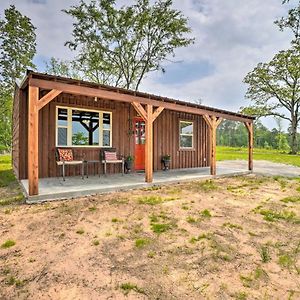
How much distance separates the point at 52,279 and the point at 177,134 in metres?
8.21

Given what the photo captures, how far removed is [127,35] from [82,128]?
12566 mm

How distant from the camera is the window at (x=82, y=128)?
7.00 meters

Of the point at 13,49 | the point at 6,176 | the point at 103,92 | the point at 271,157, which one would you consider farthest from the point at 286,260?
the point at 13,49

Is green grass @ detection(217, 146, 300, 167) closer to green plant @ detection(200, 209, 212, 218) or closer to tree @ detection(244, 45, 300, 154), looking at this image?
tree @ detection(244, 45, 300, 154)

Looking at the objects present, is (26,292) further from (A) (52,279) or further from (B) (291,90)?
(B) (291,90)

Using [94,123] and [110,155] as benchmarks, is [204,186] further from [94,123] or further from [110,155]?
[94,123]

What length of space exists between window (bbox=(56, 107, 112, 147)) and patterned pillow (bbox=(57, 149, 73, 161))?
10.6 inches

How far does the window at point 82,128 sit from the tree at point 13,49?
1056 centimetres

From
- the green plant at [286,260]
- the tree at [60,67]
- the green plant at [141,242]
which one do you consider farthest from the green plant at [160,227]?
the tree at [60,67]

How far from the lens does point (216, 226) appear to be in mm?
3443

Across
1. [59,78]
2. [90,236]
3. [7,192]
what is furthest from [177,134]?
[90,236]

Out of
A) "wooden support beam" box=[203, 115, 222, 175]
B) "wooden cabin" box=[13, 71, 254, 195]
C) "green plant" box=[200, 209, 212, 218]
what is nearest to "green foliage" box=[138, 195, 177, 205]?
"green plant" box=[200, 209, 212, 218]

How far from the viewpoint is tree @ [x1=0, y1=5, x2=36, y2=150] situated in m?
15.0

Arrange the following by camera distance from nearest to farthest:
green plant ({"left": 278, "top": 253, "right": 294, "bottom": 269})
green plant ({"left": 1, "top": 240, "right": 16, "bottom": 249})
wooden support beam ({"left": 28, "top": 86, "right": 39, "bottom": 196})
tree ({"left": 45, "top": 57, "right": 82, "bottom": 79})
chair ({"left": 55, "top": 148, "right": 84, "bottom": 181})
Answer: green plant ({"left": 278, "top": 253, "right": 294, "bottom": 269}), green plant ({"left": 1, "top": 240, "right": 16, "bottom": 249}), wooden support beam ({"left": 28, "top": 86, "right": 39, "bottom": 196}), chair ({"left": 55, "top": 148, "right": 84, "bottom": 181}), tree ({"left": 45, "top": 57, "right": 82, "bottom": 79})
